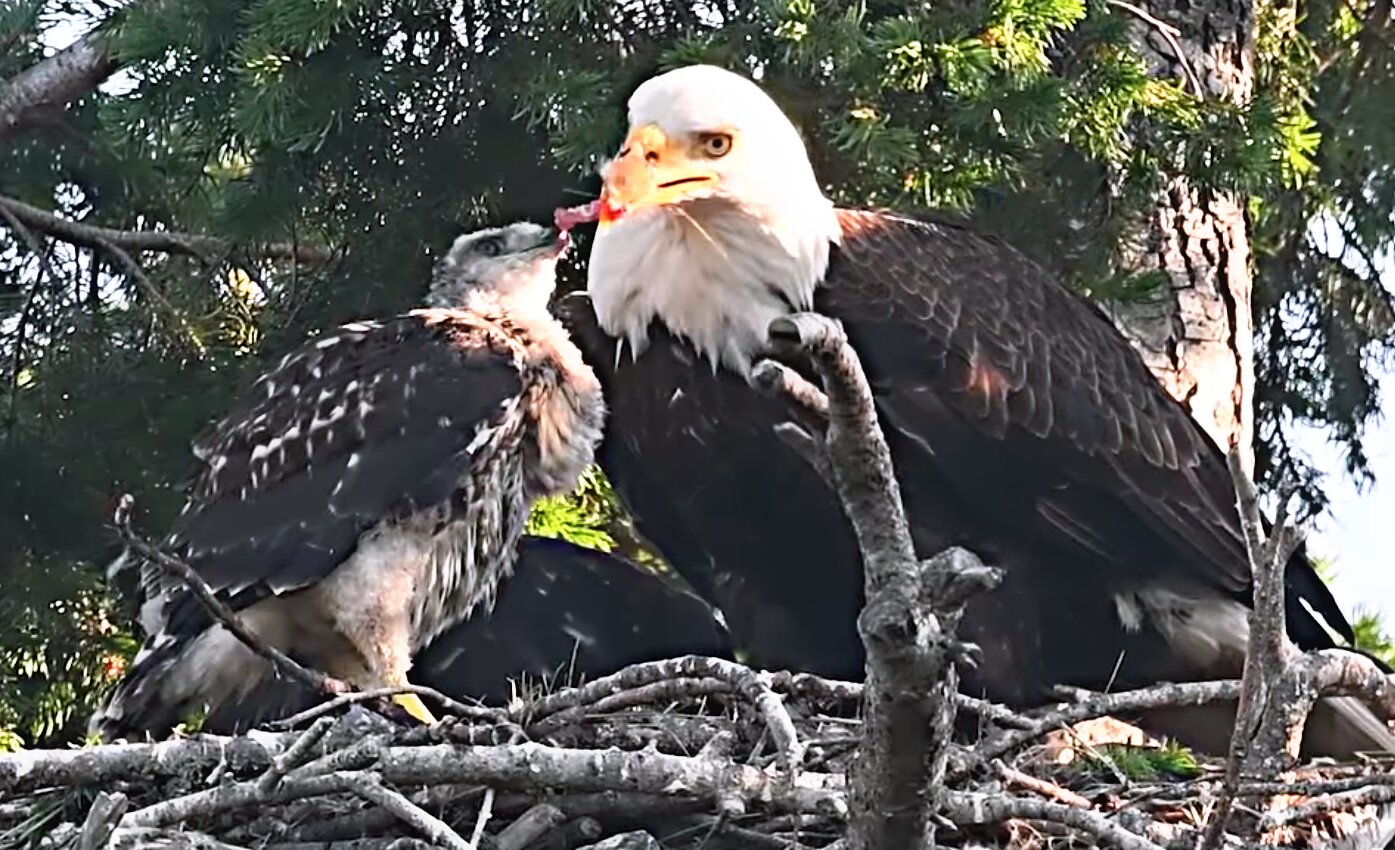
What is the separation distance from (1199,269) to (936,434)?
1.28 meters

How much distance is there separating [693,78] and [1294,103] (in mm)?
2055

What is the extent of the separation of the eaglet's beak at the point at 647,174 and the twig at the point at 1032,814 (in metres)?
1.40

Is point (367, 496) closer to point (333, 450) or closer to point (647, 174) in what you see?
point (333, 450)

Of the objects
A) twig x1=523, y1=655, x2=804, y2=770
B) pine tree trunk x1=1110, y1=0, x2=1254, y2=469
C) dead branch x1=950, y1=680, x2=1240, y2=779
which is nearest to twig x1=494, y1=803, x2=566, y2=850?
twig x1=523, y1=655, x2=804, y2=770

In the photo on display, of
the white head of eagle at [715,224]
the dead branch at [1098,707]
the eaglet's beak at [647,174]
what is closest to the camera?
the dead branch at [1098,707]

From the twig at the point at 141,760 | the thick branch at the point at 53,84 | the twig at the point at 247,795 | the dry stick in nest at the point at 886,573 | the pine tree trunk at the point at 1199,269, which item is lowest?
the twig at the point at 247,795

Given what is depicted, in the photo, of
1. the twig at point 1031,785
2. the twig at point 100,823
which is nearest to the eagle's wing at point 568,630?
the twig at point 1031,785

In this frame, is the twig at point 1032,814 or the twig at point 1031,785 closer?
the twig at point 1032,814

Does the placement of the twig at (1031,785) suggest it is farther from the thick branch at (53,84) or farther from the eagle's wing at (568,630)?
the thick branch at (53,84)

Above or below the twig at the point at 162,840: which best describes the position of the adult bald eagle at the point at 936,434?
above

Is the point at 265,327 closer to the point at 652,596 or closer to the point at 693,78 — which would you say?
the point at 652,596

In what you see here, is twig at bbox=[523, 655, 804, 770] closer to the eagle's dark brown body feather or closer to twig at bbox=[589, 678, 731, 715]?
twig at bbox=[589, 678, 731, 715]

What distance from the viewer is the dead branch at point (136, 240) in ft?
19.7

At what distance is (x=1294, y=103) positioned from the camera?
20.4 feet
